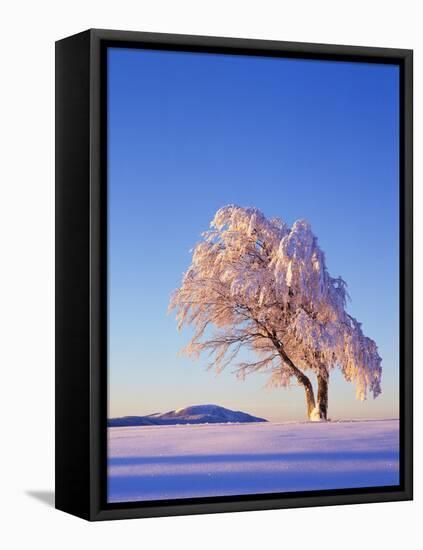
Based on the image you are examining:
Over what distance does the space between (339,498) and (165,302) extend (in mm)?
1651

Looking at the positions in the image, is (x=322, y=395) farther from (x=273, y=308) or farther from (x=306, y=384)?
(x=273, y=308)

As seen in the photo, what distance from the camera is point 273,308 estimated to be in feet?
36.0

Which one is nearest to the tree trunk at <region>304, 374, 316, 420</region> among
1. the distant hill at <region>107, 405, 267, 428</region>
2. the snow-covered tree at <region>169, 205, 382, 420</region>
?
the snow-covered tree at <region>169, 205, 382, 420</region>

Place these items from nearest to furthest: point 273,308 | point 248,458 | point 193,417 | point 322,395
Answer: point 193,417 → point 248,458 → point 273,308 → point 322,395

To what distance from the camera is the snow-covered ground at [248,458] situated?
1053 cm

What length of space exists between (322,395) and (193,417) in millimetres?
876

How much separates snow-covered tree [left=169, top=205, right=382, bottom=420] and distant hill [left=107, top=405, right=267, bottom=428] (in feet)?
0.80

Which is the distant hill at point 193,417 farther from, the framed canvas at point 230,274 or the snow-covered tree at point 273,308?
the snow-covered tree at point 273,308

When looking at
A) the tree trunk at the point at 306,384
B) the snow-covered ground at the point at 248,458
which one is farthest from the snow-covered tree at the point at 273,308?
the snow-covered ground at the point at 248,458

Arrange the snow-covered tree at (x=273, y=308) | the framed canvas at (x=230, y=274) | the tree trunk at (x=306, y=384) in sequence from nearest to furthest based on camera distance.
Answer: the framed canvas at (x=230, y=274)
the snow-covered tree at (x=273, y=308)
the tree trunk at (x=306, y=384)

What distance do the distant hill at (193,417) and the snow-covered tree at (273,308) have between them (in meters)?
0.24

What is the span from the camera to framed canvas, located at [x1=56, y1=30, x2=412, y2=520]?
1048 cm

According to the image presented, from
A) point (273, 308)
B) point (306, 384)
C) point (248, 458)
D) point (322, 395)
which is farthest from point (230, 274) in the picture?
point (248, 458)

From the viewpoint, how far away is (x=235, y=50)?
425 inches
